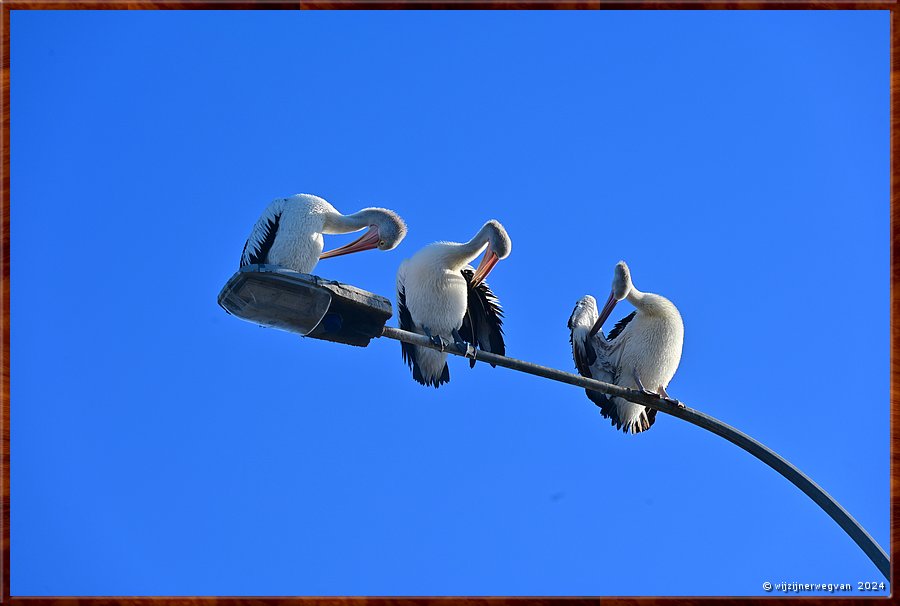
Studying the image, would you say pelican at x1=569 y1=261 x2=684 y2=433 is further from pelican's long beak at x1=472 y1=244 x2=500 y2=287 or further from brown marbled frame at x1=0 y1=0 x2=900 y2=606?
brown marbled frame at x1=0 y1=0 x2=900 y2=606

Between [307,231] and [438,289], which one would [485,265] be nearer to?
[438,289]

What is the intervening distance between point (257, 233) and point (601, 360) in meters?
4.28

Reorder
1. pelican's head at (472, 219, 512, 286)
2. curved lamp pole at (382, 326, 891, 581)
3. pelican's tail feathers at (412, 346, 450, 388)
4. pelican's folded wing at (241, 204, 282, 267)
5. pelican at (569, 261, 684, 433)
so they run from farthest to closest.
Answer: pelican's tail feathers at (412, 346, 450, 388)
pelican at (569, 261, 684, 433)
pelican's head at (472, 219, 512, 286)
pelican's folded wing at (241, 204, 282, 267)
curved lamp pole at (382, 326, 891, 581)

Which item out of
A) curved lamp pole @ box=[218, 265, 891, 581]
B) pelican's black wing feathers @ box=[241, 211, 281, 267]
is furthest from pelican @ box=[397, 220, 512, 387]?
curved lamp pole @ box=[218, 265, 891, 581]

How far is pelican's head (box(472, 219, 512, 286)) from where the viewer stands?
1302cm

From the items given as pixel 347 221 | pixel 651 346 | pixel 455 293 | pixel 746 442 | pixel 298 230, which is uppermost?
pixel 347 221

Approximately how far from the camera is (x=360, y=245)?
41.2ft

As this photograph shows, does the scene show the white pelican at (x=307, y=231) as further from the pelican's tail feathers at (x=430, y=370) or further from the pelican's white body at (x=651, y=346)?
the pelican's white body at (x=651, y=346)

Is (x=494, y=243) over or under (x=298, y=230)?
over

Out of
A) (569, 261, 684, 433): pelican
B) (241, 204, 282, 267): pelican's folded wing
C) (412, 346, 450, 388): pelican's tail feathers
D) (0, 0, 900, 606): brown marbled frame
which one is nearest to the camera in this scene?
(0, 0, 900, 606): brown marbled frame

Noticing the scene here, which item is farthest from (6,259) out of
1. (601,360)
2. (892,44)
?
(601,360)

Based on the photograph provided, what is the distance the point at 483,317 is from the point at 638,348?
177 cm

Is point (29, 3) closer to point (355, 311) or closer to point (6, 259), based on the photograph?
point (6, 259)

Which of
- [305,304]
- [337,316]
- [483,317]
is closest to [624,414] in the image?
[483,317]
